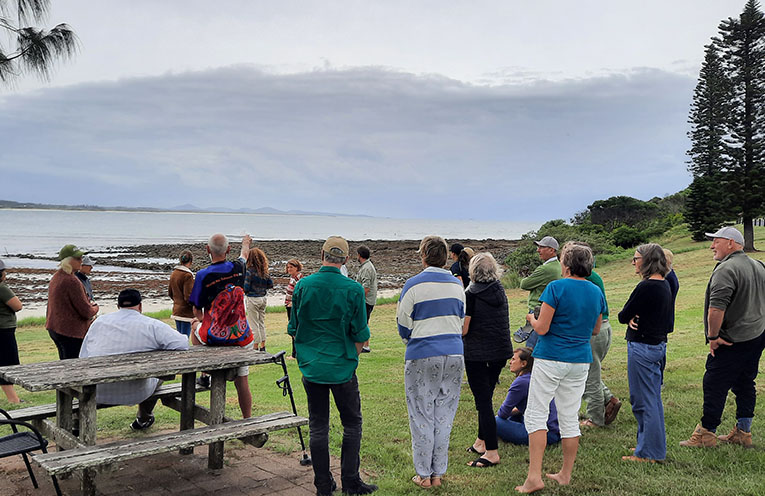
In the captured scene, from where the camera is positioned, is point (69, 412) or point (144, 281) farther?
point (144, 281)

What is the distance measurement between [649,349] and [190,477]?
375cm

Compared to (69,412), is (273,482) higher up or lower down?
lower down

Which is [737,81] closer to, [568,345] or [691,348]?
[691,348]

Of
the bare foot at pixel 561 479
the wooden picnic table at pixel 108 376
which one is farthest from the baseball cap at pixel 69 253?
the bare foot at pixel 561 479

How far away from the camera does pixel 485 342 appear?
5.20 meters

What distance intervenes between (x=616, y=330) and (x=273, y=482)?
918cm

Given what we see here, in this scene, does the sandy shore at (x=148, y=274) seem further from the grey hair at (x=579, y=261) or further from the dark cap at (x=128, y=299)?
the grey hair at (x=579, y=261)

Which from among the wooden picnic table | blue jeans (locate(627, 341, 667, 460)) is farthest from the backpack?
blue jeans (locate(627, 341, 667, 460))

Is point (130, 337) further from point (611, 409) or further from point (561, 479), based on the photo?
point (611, 409)

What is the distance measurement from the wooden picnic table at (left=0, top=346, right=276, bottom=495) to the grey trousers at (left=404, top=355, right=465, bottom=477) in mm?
1179

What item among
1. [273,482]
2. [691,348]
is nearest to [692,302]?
[691,348]

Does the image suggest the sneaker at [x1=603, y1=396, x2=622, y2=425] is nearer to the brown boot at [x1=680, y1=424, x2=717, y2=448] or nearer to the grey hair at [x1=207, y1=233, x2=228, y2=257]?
the brown boot at [x1=680, y1=424, x2=717, y2=448]

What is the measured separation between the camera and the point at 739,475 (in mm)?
4746

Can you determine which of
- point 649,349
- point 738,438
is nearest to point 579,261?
point 649,349
